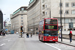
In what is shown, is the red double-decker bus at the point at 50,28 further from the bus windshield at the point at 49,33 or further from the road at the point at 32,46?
the road at the point at 32,46

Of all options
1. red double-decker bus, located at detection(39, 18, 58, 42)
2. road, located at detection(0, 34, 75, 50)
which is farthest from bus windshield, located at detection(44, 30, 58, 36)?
road, located at detection(0, 34, 75, 50)

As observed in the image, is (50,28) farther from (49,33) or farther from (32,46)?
(32,46)

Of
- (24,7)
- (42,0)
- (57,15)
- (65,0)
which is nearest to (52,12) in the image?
(57,15)

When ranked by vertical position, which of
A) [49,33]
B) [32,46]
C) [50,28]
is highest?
[50,28]

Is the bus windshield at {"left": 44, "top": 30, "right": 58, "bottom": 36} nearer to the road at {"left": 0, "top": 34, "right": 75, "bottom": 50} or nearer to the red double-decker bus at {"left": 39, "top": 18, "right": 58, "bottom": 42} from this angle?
the red double-decker bus at {"left": 39, "top": 18, "right": 58, "bottom": 42}

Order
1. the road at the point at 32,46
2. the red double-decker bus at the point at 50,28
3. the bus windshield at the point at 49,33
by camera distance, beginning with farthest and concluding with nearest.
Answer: the bus windshield at the point at 49,33 < the red double-decker bus at the point at 50,28 < the road at the point at 32,46

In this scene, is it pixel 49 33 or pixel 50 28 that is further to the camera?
pixel 49 33

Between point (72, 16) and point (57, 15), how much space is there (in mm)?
5643

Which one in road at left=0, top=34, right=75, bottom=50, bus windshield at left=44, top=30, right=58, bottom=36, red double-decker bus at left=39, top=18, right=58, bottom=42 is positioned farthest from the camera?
bus windshield at left=44, top=30, right=58, bottom=36

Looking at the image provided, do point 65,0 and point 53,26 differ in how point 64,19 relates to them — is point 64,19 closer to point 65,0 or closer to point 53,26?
point 65,0

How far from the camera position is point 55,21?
28688mm

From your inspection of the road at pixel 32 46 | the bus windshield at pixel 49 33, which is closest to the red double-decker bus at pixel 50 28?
the bus windshield at pixel 49 33

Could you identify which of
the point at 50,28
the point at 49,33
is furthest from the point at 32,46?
the point at 49,33

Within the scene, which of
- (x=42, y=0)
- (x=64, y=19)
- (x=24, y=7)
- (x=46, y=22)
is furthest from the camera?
(x=24, y=7)
